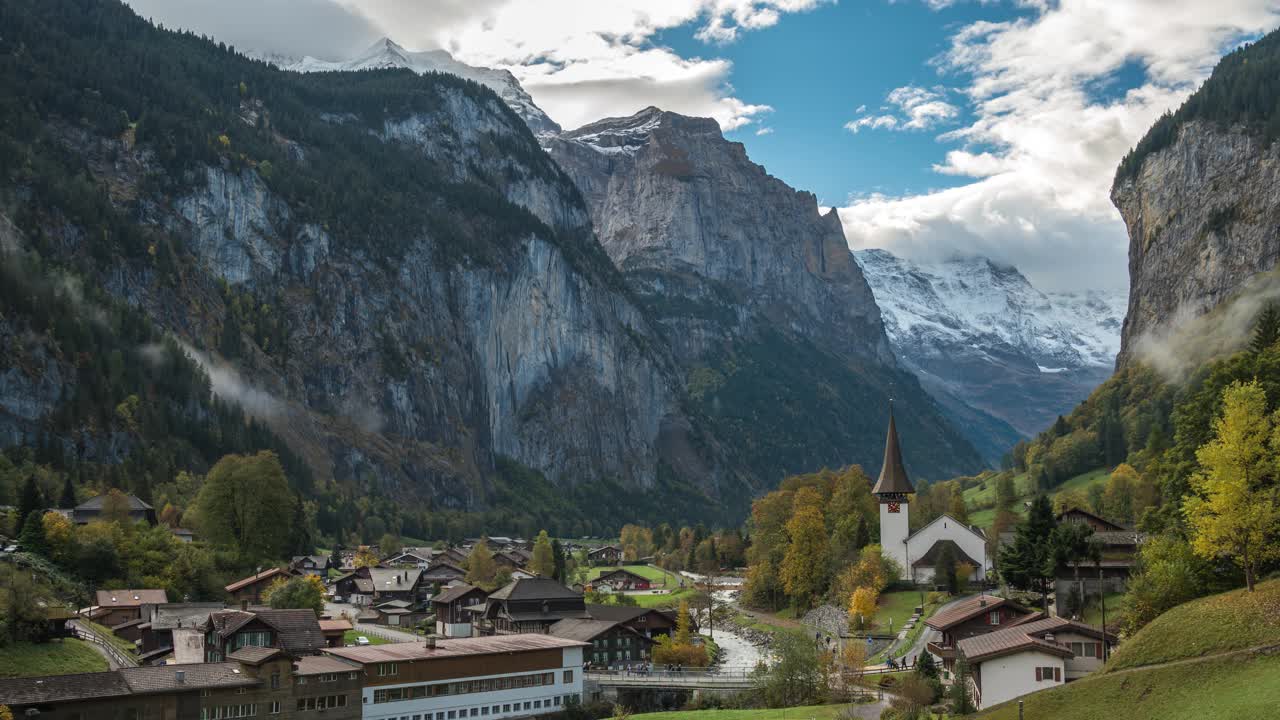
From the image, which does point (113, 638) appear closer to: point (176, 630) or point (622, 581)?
point (176, 630)

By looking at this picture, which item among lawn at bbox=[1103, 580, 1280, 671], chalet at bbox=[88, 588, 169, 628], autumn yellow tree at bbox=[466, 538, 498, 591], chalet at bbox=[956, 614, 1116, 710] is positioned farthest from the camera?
autumn yellow tree at bbox=[466, 538, 498, 591]

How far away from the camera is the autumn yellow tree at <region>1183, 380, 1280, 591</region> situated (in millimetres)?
51531

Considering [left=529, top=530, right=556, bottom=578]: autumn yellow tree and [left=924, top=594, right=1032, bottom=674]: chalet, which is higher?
[left=529, top=530, right=556, bottom=578]: autumn yellow tree

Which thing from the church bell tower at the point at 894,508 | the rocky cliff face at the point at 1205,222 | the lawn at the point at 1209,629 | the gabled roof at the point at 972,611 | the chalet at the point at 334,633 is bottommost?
the chalet at the point at 334,633

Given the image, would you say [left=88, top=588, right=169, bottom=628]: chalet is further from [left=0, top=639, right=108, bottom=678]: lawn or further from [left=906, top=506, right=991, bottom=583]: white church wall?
[left=906, top=506, right=991, bottom=583]: white church wall

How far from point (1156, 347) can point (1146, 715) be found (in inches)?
5936

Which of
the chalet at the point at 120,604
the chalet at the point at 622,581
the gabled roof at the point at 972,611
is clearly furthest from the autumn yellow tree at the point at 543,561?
the gabled roof at the point at 972,611

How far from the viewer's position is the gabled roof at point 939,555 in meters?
102

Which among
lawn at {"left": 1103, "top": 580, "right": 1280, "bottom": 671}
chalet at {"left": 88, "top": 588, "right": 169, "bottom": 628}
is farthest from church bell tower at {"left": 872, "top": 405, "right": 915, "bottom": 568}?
chalet at {"left": 88, "top": 588, "right": 169, "bottom": 628}

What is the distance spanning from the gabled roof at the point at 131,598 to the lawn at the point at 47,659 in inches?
627

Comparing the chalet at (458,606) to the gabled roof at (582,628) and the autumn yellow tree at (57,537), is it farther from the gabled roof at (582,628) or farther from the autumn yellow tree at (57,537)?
the autumn yellow tree at (57,537)

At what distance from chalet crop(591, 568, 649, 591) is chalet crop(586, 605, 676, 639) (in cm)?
4123

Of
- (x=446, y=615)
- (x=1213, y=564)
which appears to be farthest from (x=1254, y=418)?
(x=446, y=615)

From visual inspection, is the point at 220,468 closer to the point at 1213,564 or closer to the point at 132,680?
the point at 132,680
